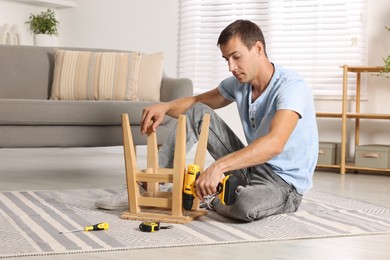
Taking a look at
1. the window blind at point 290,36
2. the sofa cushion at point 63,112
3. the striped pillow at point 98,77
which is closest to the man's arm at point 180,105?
the sofa cushion at point 63,112

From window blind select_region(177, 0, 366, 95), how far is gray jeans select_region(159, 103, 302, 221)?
2383mm

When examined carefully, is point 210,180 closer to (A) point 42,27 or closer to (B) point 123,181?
(B) point 123,181

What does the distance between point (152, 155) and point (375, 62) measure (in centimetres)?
275

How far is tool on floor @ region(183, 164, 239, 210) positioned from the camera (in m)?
2.38

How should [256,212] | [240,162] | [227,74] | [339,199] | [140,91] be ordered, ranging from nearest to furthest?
[240,162]
[256,212]
[339,199]
[140,91]
[227,74]

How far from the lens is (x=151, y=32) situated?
5.97 meters

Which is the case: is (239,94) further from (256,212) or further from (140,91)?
(140,91)

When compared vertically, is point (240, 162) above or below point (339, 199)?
above

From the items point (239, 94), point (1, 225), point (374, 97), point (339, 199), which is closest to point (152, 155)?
point (239, 94)

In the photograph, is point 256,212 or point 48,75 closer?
point 256,212

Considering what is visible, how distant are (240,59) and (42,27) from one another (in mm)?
3772

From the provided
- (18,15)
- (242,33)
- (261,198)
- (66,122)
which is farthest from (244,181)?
(18,15)

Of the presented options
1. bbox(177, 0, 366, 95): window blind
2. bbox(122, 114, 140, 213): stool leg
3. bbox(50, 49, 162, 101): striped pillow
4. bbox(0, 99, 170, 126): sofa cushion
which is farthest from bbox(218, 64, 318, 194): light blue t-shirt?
bbox(177, 0, 366, 95): window blind

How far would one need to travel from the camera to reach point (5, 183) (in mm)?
3898
